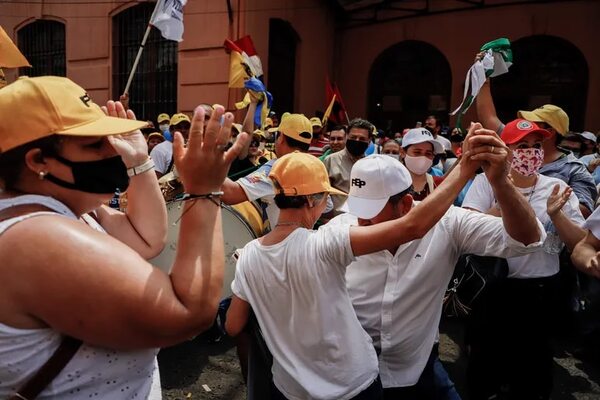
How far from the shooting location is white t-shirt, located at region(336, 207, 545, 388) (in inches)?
85.0

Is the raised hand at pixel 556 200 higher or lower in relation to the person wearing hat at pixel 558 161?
lower

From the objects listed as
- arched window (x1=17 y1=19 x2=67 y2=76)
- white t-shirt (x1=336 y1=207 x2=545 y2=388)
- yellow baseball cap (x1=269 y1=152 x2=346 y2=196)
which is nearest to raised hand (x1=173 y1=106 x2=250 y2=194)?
yellow baseball cap (x1=269 y1=152 x2=346 y2=196)

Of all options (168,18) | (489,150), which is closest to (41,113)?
(489,150)

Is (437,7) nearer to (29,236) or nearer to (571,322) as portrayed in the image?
(571,322)

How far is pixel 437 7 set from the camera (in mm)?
12750

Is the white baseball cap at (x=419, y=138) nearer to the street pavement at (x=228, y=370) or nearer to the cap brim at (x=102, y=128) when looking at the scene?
the street pavement at (x=228, y=370)

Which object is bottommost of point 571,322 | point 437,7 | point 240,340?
point 240,340

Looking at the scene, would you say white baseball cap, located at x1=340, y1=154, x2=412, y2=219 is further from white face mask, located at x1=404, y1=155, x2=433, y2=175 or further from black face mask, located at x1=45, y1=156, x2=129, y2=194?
white face mask, located at x1=404, y1=155, x2=433, y2=175

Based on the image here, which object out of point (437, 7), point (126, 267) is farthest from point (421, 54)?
point (126, 267)

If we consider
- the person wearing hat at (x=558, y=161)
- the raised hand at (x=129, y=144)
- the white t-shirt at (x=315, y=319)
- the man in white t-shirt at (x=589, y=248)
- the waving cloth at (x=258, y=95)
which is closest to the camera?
the raised hand at (x=129, y=144)

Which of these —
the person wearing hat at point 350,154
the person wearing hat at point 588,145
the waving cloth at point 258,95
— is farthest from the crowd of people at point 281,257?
the person wearing hat at point 588,145

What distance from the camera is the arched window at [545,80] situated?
38.6 feet

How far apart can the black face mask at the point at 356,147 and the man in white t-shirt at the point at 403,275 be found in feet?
9.15

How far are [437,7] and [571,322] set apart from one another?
441 inches
